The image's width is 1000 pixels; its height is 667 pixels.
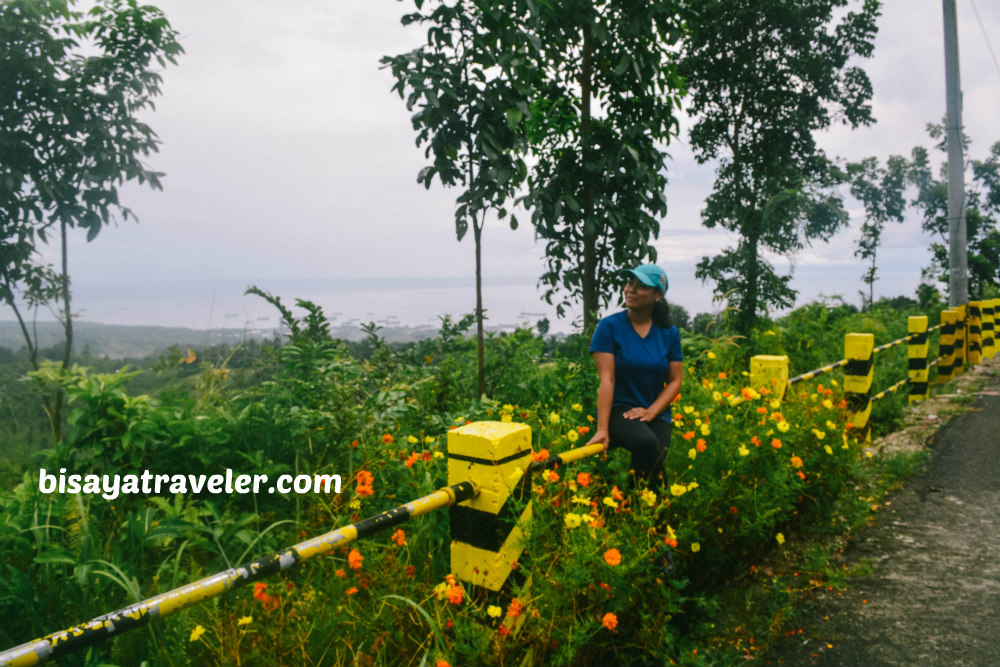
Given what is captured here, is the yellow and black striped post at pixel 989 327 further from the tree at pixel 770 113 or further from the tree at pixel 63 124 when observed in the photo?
the tree at pixel 63 124

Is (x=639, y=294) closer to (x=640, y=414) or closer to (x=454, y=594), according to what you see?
(x=640, y=414)

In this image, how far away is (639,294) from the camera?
11.3ft

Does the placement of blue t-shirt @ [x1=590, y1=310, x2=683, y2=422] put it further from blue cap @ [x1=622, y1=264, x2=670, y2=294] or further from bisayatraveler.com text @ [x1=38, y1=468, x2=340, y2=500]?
bisayatraveler.com text @ [x1=38, y1=468, x2=340, y2=500]

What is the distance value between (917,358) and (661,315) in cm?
633

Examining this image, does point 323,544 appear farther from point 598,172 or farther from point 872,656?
point 598,172

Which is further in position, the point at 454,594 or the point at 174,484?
the point at 174,484

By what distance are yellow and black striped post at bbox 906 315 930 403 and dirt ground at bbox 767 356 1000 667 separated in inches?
85.9

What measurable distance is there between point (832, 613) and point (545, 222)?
14.2ft

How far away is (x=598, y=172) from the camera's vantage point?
6363 millimetres

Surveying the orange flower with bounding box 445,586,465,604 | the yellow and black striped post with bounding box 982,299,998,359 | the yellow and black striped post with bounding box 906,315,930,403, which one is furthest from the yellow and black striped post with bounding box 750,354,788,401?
the yellow and black striped post with bounding box 982,299,998,359

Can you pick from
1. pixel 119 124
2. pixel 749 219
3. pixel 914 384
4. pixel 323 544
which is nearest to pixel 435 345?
pixel 119 124

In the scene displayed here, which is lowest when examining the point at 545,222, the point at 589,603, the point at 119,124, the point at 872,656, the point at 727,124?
the point at 872,656

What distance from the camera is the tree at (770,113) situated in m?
13.3

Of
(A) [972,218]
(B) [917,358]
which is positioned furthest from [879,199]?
(B) [917,358]
